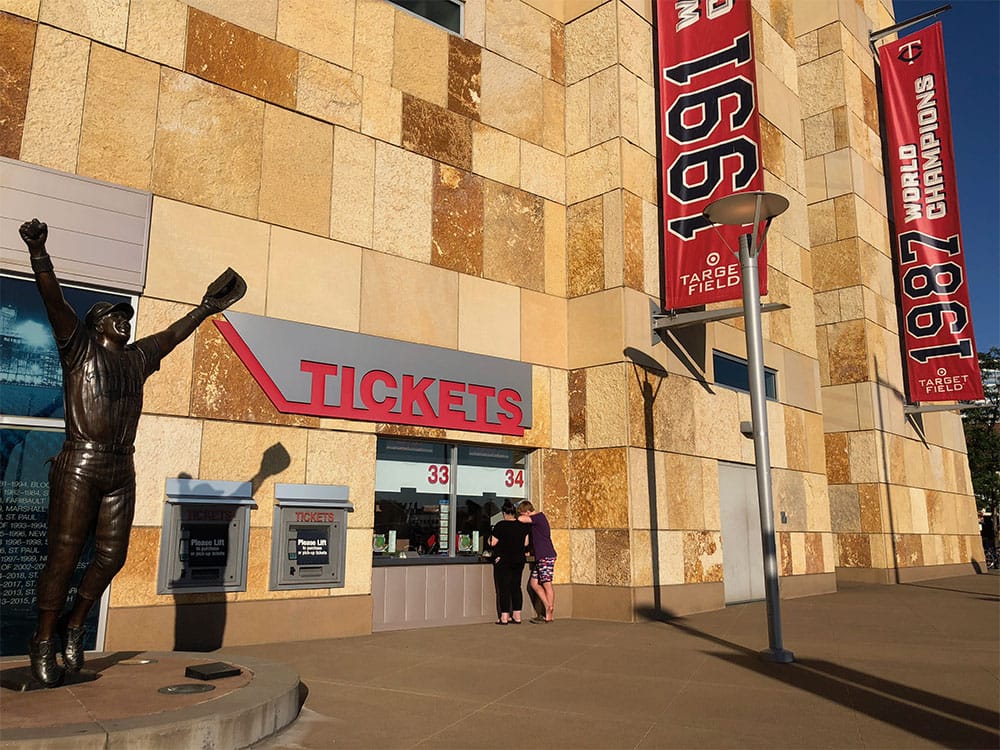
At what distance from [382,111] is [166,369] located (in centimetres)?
483

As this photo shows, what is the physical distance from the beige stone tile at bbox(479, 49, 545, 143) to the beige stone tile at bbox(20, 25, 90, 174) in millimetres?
5920

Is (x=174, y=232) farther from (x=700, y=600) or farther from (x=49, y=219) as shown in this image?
(x=700, y=600)

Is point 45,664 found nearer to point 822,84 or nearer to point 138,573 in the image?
point 138,573

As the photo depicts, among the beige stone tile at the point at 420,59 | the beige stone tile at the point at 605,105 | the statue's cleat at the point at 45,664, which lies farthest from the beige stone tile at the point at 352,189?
the statue's cleat at the point at 45,664

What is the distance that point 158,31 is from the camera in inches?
366

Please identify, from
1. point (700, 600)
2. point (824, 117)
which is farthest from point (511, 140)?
point (824, 117)

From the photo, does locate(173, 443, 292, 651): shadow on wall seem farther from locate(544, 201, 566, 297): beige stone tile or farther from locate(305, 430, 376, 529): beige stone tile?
locate(544, 201, 566, 297): beige stone tile

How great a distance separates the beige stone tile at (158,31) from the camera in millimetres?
9117

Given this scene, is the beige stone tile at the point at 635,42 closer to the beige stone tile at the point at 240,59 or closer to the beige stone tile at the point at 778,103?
the beige stone tile at the point at 778,103

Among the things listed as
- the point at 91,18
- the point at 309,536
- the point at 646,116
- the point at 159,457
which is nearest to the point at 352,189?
the point at 91,18

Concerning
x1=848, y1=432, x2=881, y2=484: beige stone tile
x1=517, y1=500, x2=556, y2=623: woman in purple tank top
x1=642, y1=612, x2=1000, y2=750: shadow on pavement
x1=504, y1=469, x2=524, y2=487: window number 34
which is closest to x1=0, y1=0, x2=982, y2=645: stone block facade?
x1=504, y1=469, x2=524, y2=487: window number 34

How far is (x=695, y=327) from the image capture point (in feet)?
45.5

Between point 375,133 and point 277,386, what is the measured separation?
3.92m

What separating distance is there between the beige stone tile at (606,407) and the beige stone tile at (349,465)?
366cm
